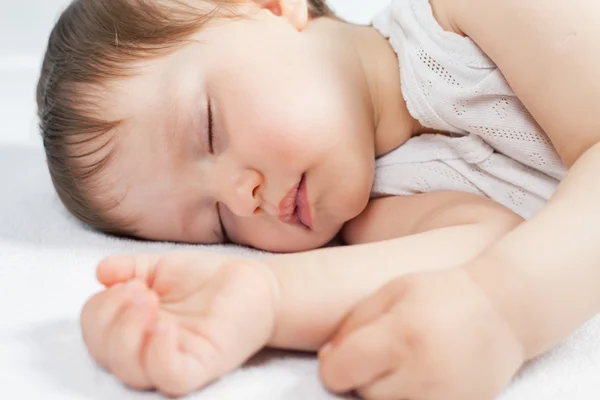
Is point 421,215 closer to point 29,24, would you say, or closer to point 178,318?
point 178,318

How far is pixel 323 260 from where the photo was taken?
75cm

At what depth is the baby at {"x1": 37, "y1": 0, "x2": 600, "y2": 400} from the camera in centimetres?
65

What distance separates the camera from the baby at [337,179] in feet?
2.12

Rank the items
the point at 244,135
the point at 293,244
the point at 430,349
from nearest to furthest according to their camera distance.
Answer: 1. the point at 430,349
2. the point at 244,135
3. the point at 293,244

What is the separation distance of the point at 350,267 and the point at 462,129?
39 centimetres

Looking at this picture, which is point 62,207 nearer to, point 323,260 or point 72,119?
point 72,119

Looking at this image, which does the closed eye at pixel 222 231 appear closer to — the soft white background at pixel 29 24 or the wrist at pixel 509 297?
the wrist at pixel 509 297

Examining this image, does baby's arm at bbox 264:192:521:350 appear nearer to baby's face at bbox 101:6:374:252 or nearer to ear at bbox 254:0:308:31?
A: baby's face at bbox 101:6:374:252

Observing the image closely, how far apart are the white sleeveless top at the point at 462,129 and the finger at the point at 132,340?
55 centimetres

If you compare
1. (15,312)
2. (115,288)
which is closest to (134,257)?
(115,288)

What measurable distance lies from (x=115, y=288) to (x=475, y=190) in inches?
22.7

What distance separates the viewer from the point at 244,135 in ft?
3.19

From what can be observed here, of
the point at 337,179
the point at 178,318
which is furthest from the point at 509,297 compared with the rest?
the point at 337,179

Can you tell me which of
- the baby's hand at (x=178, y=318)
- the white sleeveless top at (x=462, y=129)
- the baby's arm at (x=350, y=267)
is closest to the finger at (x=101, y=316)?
the baby's hand at (x=178, y=318)
